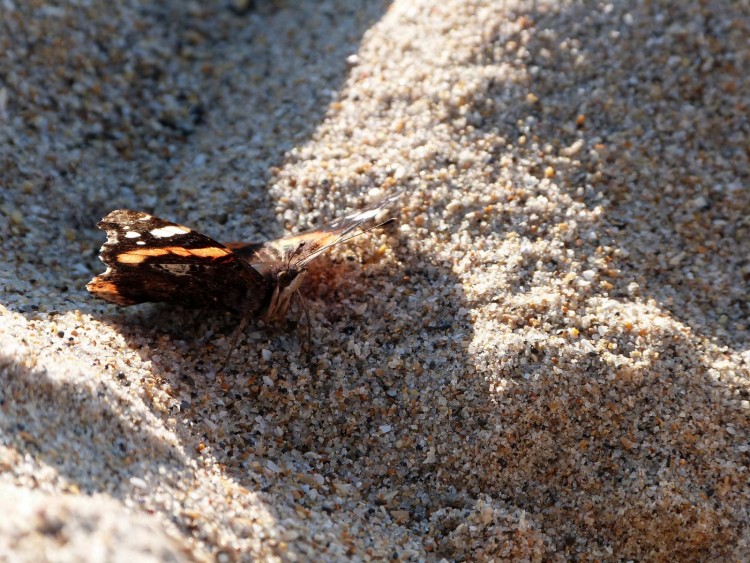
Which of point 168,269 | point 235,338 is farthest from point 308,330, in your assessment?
point 168,269

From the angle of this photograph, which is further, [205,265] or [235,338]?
[235,338]

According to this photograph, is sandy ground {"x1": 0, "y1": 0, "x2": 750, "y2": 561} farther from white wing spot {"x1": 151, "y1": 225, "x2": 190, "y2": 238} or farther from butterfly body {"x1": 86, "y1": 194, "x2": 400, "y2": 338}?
white wing spot {"x1": 151, "y1": 225, "x2": 190, "y2": 238}

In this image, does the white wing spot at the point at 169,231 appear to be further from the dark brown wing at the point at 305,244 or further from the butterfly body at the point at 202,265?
the dark brown wing at the point at 305,244

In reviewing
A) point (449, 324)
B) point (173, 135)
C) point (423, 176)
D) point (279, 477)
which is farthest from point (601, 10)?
point (279, 477)

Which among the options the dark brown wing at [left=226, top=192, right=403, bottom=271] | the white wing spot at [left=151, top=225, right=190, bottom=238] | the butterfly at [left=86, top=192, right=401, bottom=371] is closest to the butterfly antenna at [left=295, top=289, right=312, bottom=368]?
the butterfly at [left=86, top=192, right=401, bottom=371]

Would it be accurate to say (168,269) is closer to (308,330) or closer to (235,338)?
(235,338)

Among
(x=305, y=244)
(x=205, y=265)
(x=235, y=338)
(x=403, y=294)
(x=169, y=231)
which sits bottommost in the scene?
(x=403, y=294)
